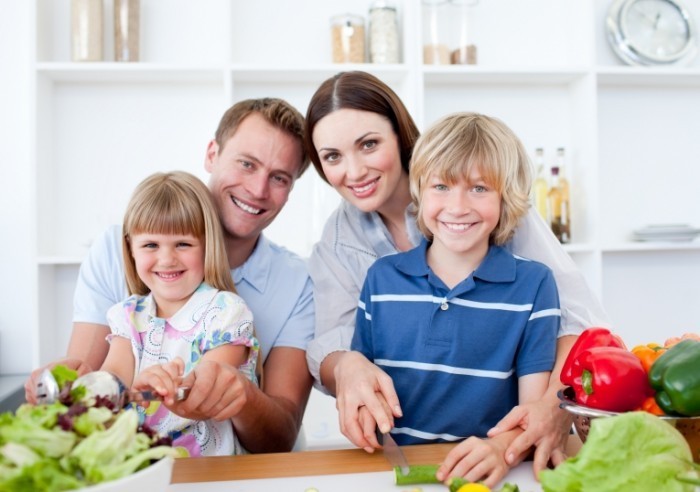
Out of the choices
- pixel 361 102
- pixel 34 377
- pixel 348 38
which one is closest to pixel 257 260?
pixel 361 102

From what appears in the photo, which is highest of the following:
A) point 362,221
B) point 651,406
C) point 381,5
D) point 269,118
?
point 381,5

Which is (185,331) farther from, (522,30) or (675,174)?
(675,174)

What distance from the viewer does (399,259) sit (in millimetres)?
1532

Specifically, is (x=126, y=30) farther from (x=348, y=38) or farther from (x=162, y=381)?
(x=162, y=381)

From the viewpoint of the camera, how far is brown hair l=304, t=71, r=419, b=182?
1.64 metres

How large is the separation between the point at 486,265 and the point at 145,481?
914 millimetres

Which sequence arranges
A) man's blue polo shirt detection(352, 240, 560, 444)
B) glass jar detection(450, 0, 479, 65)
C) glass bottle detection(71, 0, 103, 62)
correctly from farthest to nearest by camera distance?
glass jar detection(450, 0, 479, 65), glass bottle detection(71, 0, 103, 62), man's blue polo shirt detection(352, 240, 560, 444)

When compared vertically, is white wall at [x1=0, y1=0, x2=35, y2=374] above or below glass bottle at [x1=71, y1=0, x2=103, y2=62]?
below

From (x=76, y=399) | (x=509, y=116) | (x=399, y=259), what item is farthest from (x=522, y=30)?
(x=76, y=399)

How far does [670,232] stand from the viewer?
295 cm

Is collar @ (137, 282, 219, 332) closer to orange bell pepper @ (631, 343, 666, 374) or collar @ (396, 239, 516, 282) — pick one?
collar @ (396, 239, 516, 282)

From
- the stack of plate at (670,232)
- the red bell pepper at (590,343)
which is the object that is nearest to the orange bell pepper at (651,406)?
the red bell pepper at (590,343)

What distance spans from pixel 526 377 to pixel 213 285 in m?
0.70

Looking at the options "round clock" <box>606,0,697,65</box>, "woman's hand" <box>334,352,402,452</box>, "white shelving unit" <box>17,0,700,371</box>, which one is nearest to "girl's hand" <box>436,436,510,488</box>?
"woman's hand" <box>334,352,402,452</box>
